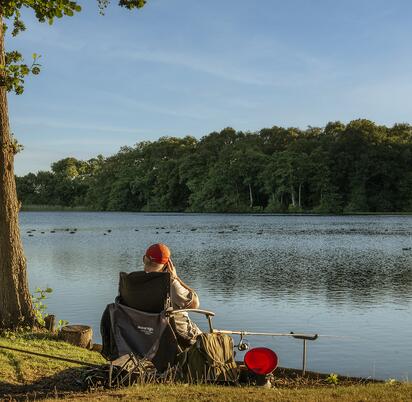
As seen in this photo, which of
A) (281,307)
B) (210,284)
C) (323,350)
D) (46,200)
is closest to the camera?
(323,350)

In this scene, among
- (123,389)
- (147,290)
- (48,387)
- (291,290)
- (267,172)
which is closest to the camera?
(123,389)

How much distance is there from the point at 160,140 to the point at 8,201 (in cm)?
12892

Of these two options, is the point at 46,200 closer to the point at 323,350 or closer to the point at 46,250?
the point at 46,250

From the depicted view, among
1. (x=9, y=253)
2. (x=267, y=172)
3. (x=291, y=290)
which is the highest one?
(x=267, y=172)

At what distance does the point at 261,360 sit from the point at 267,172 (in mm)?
99478

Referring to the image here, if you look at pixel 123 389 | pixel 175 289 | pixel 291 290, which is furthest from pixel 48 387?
pixel 291 290

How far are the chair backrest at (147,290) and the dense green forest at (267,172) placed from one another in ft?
310

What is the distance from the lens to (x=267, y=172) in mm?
105438

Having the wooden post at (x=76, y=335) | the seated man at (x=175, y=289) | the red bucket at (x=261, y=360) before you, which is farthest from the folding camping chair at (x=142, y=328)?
the wooden post at (x=76, y=335)

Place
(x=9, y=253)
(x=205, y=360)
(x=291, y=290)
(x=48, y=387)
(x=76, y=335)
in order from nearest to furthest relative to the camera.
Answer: (x=205, y=360)
(x=48, y=387)
(x=9, y=253)
(x=76, y=335)
(x=291, y=290)

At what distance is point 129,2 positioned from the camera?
950 cm

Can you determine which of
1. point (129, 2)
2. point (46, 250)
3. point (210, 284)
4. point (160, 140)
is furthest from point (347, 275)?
point (160, 140)

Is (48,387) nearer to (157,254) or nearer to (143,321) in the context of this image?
(143,321)

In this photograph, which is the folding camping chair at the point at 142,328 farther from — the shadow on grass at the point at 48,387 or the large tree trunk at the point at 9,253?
the large tree trunk at the point at 9,253
